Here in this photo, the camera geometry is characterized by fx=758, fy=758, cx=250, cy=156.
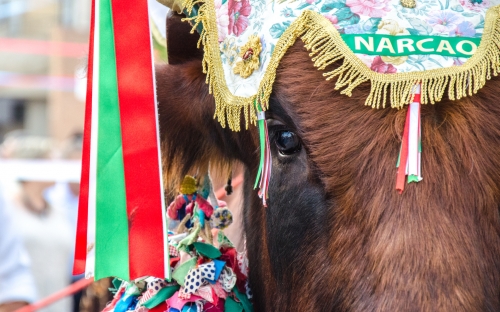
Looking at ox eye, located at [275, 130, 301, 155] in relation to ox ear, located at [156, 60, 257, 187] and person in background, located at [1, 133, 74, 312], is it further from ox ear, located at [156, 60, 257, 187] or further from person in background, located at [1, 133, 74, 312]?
person in background, located at [1, 133, 74, 312]

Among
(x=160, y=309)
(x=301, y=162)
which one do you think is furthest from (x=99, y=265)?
(x=301, y=162)

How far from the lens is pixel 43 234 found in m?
8.80

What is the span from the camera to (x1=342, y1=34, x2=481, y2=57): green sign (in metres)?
1.98

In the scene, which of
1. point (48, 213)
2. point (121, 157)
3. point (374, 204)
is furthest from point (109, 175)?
point (48, 213)

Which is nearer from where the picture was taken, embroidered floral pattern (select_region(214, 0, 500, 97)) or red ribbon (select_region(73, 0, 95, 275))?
embroidered floral pattern (select_region(214, 0, 500, 97))

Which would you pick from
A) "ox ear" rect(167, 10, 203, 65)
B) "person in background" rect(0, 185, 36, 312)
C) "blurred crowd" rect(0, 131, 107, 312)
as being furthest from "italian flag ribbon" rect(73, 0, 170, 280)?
"blurred crowd" rect(0, 131, 107, 312)

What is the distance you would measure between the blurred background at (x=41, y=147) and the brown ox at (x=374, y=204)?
3.46 ft

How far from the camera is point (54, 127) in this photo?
1559 centimetres

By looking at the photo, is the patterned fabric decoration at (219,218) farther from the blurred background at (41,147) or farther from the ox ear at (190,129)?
the blurred background at (41,147)

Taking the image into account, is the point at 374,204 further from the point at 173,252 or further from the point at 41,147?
the point at 41,147

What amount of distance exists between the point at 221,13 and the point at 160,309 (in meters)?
0.99

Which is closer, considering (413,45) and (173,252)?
(413,45)

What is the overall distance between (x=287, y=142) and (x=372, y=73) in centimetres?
33

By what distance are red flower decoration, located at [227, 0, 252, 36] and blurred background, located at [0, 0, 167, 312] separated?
760 mm
